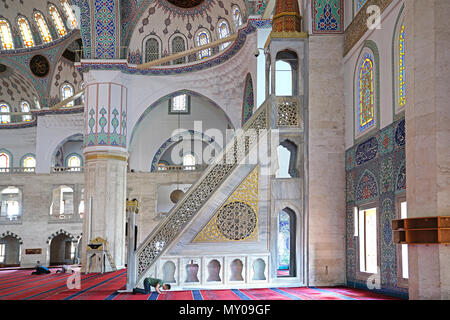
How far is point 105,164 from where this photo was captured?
12648mm

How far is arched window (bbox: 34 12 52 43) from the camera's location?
703 inches

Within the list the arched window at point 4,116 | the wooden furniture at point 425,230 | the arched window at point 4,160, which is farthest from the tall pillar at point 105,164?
the wooden furniture at point 425,230

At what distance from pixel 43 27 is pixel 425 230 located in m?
17.2

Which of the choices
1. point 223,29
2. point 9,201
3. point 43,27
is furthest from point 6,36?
point 223,29

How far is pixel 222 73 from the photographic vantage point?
45.7 ft

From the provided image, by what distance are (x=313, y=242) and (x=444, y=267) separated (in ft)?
12.2

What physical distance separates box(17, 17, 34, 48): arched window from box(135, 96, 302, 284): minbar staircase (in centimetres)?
1341

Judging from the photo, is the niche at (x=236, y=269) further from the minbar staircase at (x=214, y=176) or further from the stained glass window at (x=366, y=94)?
the stained glass window at (x=366, y=94)

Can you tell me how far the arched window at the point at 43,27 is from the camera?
17859 millimetres

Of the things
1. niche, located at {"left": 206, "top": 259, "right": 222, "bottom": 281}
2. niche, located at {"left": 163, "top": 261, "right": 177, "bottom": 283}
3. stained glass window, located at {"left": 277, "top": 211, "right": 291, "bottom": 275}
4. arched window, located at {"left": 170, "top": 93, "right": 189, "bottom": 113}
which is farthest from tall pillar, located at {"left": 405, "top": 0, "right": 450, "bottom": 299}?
arched window, located at {"left": 170, "top": 93, "right": 189, "bottom": 113}

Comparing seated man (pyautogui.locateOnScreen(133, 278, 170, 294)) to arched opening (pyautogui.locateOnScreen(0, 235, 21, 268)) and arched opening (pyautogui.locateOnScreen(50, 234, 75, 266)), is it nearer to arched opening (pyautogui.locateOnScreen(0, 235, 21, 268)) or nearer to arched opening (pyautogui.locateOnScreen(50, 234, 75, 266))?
arched opening (pyautogui.locateOnScreen(50, 234, 75, 266))

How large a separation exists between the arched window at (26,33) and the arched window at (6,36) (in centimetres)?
45
